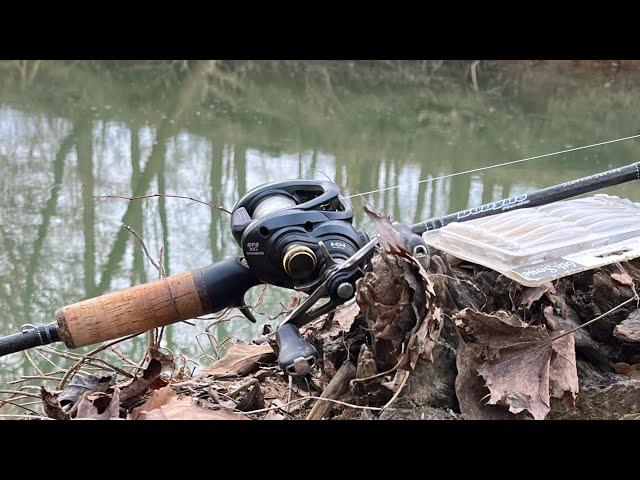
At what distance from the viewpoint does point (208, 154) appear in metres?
6.39

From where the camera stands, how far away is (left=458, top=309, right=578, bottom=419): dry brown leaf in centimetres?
125

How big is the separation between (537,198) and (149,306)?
Result: 2.64 ft

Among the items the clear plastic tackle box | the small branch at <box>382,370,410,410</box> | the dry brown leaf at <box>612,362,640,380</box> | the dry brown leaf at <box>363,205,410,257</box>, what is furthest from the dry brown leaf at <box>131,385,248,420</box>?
the dry brown leaf at <box>612,362,640,380</box>

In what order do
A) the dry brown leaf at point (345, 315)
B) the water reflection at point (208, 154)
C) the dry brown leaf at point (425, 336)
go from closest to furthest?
the dry brown leaf at point (425, 336)
the dry brown leaf at point (345, 315)
the water reflection at point (208, 154)

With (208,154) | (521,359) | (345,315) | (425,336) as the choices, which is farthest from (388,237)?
(208,154)

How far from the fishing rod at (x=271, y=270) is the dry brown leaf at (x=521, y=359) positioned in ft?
0.78

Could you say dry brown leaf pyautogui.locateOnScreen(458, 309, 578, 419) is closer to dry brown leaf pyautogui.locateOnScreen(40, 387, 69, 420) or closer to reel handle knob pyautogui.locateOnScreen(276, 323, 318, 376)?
reel handle knob pyautogui.locateOnScreen(276, 323, 318, 376)

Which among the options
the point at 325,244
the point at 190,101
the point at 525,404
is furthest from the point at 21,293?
the point at 190,101

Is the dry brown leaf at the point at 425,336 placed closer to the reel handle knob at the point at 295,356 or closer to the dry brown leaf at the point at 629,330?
the reel handle knob at the point at 295,356

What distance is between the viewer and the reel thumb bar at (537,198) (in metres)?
1.59

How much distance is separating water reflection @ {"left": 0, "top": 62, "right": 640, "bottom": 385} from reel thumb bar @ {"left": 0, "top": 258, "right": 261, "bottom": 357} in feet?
3.03

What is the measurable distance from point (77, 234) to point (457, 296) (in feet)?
11.6

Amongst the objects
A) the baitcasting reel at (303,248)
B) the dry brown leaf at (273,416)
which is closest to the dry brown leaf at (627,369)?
the baitcasting reel at (303,248)

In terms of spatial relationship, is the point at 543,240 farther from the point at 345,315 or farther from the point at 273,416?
the point at 273,416
